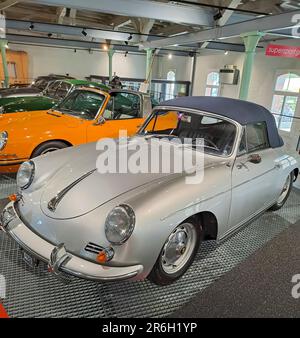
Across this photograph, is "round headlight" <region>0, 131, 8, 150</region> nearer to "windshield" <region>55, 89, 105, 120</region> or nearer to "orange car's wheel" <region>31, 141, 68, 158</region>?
"orange car's wheel" <region>31, 141, 68, 158</region>

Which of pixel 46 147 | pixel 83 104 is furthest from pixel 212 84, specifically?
pixel 46 147

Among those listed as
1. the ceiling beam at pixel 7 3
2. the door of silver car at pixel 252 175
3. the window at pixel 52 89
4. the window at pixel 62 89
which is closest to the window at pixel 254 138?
the door of silver car at pixel 252 175

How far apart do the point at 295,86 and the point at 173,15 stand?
260 inches

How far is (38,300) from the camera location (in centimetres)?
209

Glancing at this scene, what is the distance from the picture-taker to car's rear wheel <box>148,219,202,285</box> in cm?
212

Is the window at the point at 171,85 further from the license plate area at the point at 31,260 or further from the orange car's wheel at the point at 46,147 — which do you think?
the license plate area at the point at 31,260

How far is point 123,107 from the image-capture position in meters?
4.88

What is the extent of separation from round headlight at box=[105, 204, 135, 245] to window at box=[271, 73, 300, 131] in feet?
33.3

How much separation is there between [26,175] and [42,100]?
15.1 ft

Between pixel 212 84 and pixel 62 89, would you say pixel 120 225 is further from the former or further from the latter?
pixel 212 84

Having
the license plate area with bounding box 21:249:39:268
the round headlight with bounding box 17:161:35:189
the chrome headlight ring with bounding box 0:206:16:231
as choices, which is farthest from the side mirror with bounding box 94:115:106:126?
the license plate area with bounding box 21:249:39:268

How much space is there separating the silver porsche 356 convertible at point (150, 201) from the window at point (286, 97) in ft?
28.1

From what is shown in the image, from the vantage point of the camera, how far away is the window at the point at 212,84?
47.1 ft
